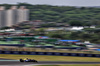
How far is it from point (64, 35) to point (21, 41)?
1843 cm

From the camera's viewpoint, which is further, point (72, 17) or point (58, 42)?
point (72, 17)

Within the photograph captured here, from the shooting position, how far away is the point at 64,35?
74062 millimetres

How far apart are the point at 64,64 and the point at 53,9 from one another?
14769 cm

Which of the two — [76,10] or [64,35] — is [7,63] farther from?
[76,10]

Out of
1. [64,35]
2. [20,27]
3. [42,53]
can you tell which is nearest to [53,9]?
[20,27]

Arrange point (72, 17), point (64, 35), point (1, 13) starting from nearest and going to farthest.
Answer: point (64, 35), point (1, 13), point (72, 17)

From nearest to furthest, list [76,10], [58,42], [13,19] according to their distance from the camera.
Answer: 1. [58,42]
2. [13,19]
3. [76,10]

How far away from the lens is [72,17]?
153 meters

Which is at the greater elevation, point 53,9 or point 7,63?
point 53,9

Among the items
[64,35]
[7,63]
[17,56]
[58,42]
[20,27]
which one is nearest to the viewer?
[7,63]

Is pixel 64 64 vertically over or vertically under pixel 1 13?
under

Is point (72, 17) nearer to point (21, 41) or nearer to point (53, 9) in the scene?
point (53, 9)

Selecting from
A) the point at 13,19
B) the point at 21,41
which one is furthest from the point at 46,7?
the point at 21,41

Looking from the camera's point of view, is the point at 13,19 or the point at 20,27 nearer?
the point at 20,27
